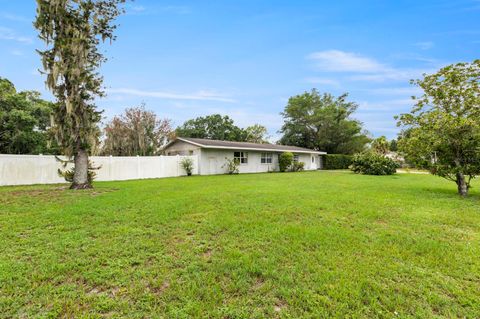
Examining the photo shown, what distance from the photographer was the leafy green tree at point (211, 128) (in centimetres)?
3903

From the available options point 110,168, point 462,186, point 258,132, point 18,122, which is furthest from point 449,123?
point 258,132

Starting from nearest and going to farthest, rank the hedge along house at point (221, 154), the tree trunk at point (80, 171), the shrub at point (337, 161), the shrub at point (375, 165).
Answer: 1. the tree trunk at point (80, 171)
2. the hedge along house at point (221, 154)
3. the shrub at point (375, 165)
4. the shrub at point (337, 161)

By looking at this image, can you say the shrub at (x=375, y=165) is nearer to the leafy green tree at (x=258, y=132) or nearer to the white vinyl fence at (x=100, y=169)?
the white vinyl fence at (x=100, y=169)

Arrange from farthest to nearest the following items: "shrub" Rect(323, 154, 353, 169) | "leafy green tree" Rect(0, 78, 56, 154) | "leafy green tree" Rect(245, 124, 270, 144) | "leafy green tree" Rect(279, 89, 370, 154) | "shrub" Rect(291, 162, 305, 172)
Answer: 1. "leafy green tree" Rect(245, 124, 270, 144)
2. "leafy green tree" Rect(279, 89, 370, 154)
3. "shrub" Rect(323, 154, 353, 169)
4. "shrub" Rect(291, 162, 305, 172)
5. "leafy green tree" Rect(0, 78, 56, 154)

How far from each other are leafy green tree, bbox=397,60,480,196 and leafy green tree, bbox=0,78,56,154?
63.4 ft

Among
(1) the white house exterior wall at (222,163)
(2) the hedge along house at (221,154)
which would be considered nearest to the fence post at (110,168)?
(2) the hedge along house at (221,154)

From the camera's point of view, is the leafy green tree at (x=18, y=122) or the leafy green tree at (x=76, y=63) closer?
the leafy green tree at (x=76, y=63)

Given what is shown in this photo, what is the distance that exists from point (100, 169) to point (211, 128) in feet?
89.8

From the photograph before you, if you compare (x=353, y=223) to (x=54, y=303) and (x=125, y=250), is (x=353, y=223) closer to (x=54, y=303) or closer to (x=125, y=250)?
(x=125, y=250)

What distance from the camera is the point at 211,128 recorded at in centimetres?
3953

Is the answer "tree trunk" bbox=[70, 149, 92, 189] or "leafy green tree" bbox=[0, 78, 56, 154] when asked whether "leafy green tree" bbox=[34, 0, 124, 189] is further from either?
"leafy green tree" bbox=[0, 78, 56, 154]

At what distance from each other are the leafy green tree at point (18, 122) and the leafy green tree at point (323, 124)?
1093 inches

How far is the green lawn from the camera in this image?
7.41 ft

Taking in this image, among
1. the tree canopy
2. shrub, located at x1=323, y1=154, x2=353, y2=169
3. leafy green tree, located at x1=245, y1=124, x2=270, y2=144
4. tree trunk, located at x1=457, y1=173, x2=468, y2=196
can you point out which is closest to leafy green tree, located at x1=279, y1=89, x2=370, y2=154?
shrub, located at x1=323, y1=154, x2=353, y2=169
